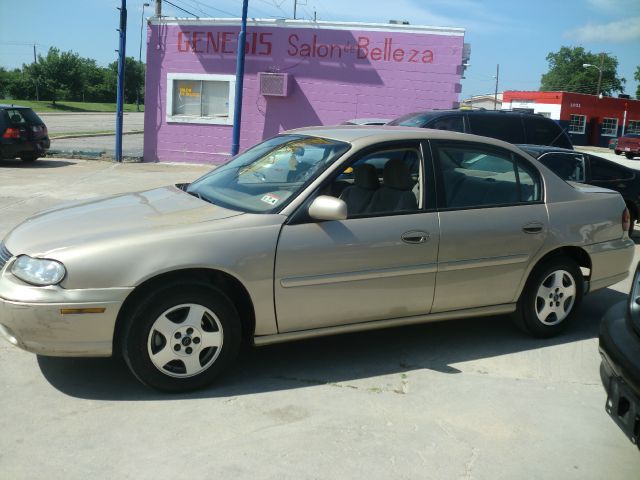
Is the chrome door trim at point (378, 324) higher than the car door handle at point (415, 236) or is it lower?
lower

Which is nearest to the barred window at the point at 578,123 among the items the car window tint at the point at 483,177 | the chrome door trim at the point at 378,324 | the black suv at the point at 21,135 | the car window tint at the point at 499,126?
the black suv at the point at 21,135

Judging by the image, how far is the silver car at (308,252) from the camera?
11.7ft

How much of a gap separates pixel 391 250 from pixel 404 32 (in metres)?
13.9

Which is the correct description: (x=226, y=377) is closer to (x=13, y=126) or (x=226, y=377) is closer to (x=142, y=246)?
(x=142, y=246)

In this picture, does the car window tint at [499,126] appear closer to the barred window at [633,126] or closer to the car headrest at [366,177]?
the car headrest at [366,177]

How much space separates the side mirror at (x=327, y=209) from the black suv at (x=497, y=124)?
593cm

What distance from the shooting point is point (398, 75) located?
55.9 ft

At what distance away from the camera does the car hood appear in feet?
12.1

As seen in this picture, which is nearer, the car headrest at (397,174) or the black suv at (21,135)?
the car headrest at (397,174)

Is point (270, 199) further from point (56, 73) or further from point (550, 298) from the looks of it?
point (56, 73)

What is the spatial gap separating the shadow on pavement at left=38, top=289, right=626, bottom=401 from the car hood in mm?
893

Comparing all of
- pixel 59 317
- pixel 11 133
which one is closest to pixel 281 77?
pixel 11 133

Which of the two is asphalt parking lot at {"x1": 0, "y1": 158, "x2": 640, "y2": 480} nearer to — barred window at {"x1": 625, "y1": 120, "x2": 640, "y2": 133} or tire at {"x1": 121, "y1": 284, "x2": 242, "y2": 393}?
tire at {"x1": 121, "y1": 284, "x2": 242, "y2": 393}

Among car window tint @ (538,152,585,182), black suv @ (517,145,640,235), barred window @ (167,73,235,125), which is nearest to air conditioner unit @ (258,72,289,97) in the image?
barred window @ (167,73,235,125)
